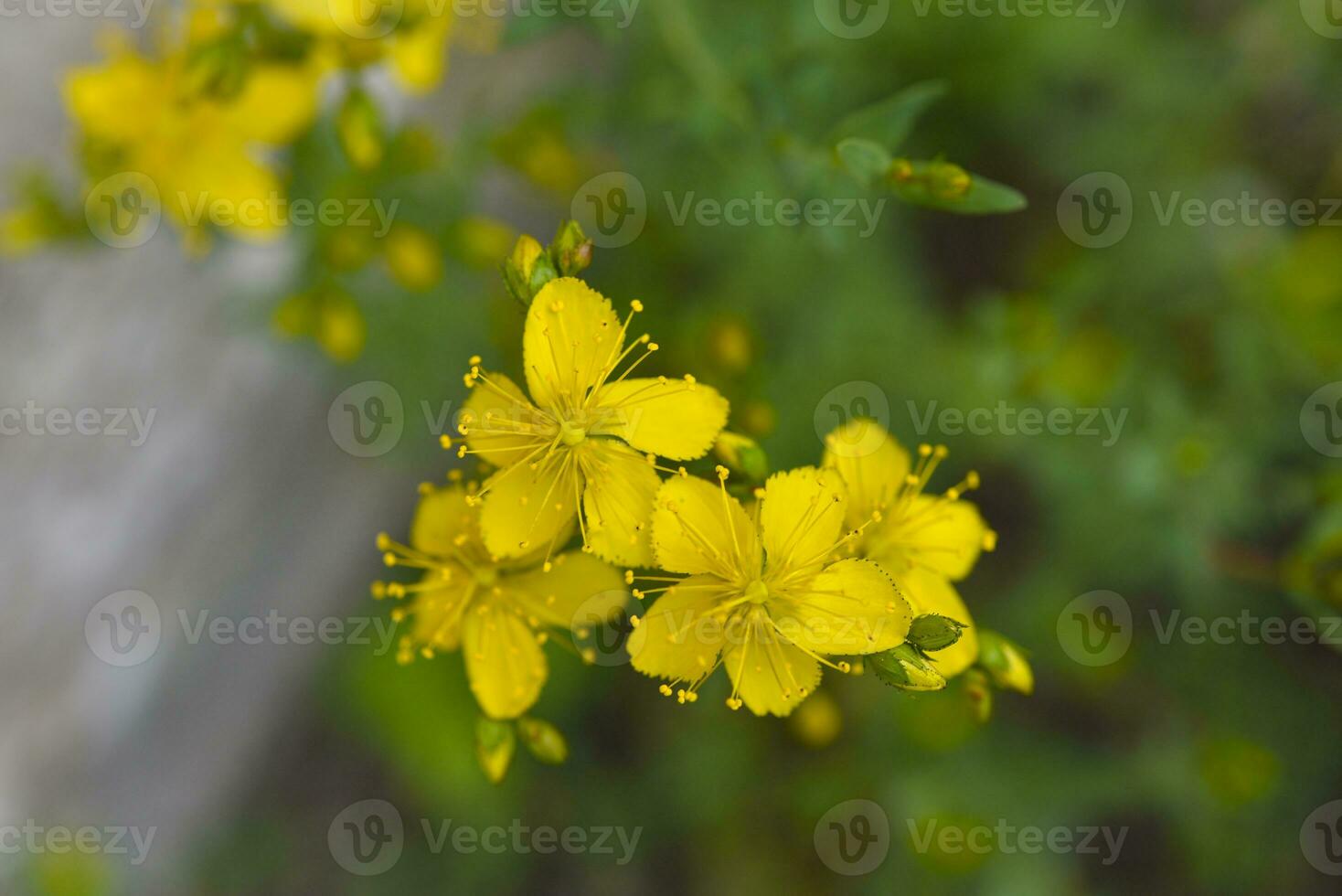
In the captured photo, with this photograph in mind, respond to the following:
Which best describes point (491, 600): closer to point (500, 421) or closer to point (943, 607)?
point (500, 421)

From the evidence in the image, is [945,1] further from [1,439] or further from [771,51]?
[1,439]

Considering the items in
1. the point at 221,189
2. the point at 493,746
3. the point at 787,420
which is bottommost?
the point at 493,746

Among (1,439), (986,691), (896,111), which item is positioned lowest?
(1,439)

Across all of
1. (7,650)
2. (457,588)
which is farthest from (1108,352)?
(7,650)

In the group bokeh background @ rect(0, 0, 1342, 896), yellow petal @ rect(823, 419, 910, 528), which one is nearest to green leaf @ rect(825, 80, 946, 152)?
bokeh background @ rect(0, 0, 1342, 896)

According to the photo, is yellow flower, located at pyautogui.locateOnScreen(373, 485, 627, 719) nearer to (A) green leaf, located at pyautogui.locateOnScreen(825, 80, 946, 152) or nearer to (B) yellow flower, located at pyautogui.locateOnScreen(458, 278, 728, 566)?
(B) yellow flower, located at pyautogui.locateOnScreen(458, 278, 728, 566)

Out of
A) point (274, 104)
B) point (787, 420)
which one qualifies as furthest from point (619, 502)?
point (274, 104)
